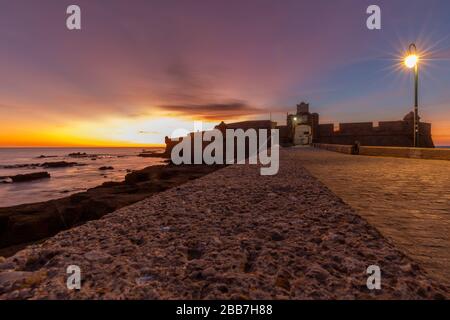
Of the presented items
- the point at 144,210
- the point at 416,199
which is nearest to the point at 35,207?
the point at 144,210

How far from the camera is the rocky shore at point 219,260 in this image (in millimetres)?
1352

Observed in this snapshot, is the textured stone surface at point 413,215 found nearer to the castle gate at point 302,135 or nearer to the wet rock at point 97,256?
the wet rock at point 97,256

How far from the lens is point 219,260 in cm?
170

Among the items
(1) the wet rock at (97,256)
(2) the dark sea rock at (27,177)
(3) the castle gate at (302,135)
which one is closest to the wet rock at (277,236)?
(1) the wet rock at (97,256)

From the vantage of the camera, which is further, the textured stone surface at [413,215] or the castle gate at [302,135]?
the castle gate at [302,135]

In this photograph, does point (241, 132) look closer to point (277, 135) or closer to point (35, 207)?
point (277, 135)

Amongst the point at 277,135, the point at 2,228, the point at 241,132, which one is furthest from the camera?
the point at 241,132

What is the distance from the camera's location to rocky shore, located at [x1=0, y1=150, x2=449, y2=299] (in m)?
1.35

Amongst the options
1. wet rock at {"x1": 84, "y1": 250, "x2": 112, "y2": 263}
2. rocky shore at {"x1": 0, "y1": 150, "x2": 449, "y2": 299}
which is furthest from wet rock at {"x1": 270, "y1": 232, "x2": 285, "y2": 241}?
wet rock at {"x1": 84, "y1": 250, "x2": 112, "y2": 263}

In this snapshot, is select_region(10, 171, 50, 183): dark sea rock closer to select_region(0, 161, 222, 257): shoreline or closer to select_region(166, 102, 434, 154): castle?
select_region(0, 161, 222, 257): shoreline

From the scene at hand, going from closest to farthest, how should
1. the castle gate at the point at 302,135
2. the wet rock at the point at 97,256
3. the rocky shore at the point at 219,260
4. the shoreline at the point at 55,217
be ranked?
the rocky shore at the point at 219,260, the wet rock at the point at 97,256, the shoreline at the point at 55,217, the castle gate at the point at 302,135
